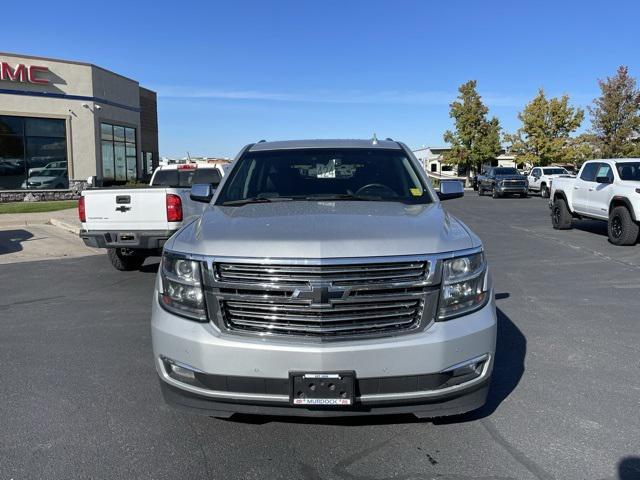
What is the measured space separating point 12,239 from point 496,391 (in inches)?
460

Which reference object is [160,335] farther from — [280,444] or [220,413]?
[280,444]

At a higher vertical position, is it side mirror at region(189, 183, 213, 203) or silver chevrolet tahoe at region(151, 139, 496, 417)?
side mirror at region(189, 183, 213, 203)

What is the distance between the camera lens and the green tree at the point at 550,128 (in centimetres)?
4616

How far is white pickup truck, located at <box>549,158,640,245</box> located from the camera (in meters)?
11.2

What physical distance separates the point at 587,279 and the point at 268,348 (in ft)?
Answer: 22.0

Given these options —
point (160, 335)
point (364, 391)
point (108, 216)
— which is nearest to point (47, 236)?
point (108, 216)

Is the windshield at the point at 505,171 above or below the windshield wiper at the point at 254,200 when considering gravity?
above

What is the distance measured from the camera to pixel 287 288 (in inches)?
112

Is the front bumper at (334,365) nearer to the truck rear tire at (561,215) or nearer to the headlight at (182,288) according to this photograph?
the headlight at (182,288)

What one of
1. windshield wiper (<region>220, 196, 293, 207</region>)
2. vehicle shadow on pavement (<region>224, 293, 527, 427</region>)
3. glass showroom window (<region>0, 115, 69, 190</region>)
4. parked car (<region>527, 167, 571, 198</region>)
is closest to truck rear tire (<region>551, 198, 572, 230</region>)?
vehicle shadow on pavement (<region>224, 293, 527, 427</region>)

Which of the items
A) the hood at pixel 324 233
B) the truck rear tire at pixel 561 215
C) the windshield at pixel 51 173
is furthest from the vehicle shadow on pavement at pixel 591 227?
the windshield at pixel 51 173

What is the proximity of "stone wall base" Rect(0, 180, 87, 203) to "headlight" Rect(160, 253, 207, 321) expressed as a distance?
21908 mm

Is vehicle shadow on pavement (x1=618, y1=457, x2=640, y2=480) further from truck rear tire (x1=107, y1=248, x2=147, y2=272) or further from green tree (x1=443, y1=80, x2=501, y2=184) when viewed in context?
green tree (x1=443, y1=80, x2=501, y2=184)

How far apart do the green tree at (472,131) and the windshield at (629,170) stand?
4074cm
